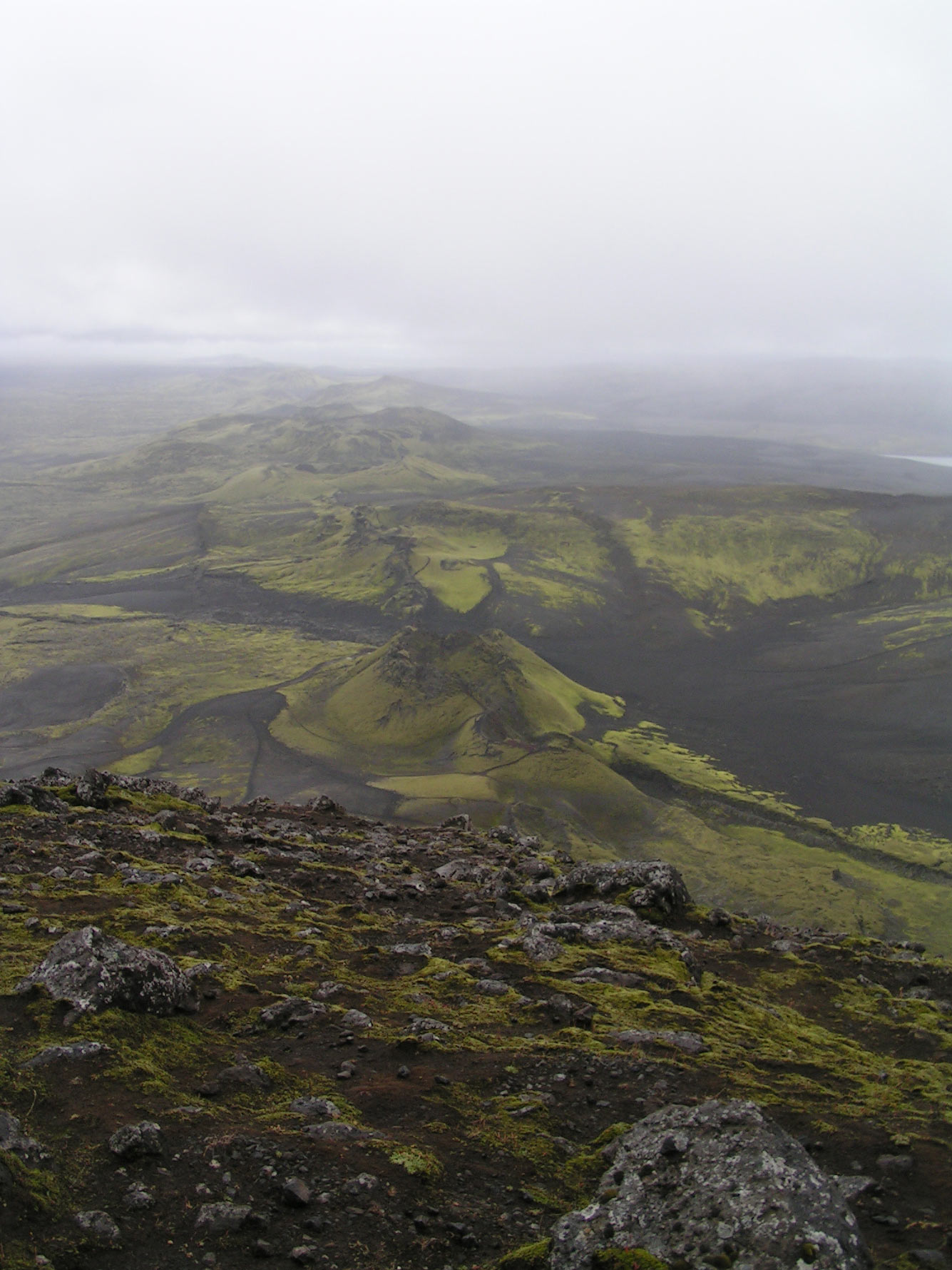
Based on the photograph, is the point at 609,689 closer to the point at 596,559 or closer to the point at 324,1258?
the point at 596,559

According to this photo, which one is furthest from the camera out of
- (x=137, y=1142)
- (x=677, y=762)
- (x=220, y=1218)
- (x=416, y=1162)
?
(x=677, y=762)

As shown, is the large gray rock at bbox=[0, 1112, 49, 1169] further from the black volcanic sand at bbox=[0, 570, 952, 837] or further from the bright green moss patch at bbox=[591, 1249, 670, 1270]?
the black volcanic sand at bbox=[0, 570, 952, 837]

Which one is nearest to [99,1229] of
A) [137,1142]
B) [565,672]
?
[137,1142]

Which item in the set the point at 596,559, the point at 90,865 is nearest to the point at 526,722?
the point at 90,865

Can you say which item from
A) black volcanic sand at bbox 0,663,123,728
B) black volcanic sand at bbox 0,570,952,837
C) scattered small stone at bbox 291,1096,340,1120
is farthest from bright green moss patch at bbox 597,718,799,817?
scattered small stone at bbox 291,1096,340,1120

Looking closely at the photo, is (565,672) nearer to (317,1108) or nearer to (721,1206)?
(317,1108)

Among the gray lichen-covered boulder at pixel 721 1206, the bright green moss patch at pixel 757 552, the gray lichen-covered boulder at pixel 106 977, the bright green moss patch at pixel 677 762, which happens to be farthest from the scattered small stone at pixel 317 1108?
the bright green moss patch at pixel 757 552
